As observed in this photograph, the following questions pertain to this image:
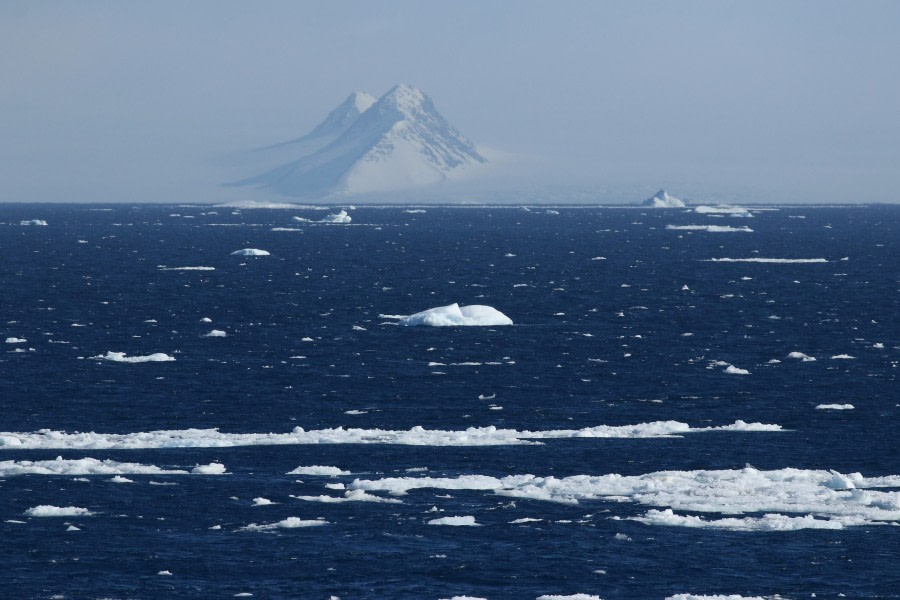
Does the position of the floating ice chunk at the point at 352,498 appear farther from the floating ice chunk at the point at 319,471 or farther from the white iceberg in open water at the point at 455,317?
the white iceberg in open water at the point at 455,317

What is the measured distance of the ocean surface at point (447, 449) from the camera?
1324 inches

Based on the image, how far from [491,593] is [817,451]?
18.9 metres

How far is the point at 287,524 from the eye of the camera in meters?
37.0

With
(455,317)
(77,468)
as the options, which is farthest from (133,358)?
(77,468)

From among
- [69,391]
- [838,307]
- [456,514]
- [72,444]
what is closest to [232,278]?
[838,307]

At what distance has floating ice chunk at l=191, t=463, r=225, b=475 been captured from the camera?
4297 centimetres

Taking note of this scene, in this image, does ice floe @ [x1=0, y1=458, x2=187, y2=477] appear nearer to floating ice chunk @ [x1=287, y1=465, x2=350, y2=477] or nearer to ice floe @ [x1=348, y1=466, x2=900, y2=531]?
floating ice chunk @ [x1=287, y1=465, x2=350, y2=477]

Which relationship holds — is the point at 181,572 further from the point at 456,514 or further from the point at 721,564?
the point at 721,564

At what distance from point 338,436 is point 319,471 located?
5650 millimetres

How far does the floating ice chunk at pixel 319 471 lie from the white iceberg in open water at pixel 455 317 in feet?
132

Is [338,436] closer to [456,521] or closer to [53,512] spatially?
[456,521]

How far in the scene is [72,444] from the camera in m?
47.3

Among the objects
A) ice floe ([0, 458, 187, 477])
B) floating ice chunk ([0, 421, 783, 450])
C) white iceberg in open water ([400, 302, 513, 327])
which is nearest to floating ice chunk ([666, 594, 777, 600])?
ice floe ([0, 458, 187, 477])

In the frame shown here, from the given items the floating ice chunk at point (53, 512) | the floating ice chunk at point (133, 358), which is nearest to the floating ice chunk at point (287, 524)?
the floating ice chunk at point (53, 512)
